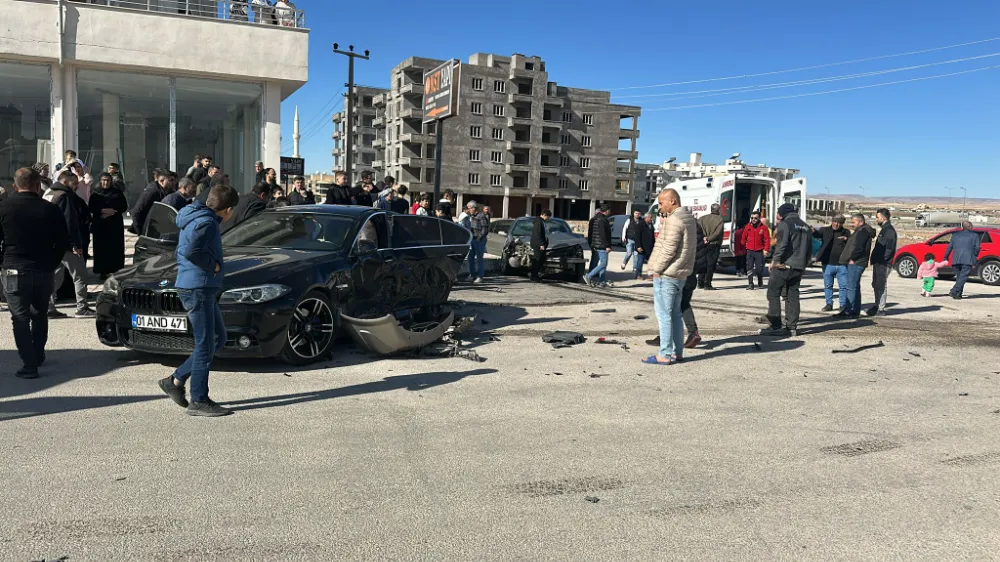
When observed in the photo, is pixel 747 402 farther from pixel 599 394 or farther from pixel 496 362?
pixel 496 362

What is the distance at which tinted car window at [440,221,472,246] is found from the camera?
32.0ft

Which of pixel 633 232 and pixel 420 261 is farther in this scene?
pixel 633 232

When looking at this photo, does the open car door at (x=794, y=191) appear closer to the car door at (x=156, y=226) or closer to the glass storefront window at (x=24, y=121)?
the car door at (x=156, y=226)

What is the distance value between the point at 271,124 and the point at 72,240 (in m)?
11.5

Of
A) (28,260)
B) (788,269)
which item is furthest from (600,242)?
(28,260)

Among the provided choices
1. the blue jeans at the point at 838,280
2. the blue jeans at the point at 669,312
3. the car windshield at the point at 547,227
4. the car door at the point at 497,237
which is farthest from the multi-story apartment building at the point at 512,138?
the blue jeans at the point at 669,312

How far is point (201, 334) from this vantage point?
516cm

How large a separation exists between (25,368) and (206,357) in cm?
224

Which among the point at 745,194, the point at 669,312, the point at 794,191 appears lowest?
the point at 669,312

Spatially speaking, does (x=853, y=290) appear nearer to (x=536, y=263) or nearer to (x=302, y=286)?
(x=536, y=263)

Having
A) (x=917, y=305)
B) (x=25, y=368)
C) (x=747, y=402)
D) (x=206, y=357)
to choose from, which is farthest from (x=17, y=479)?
(x=917, y=305)

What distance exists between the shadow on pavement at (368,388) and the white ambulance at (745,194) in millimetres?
14059

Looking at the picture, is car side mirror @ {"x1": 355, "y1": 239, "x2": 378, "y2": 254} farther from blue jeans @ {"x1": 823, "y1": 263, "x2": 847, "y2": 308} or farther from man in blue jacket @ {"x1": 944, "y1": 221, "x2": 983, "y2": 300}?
man in blue jacket @ {"x1": 944, "y1": 221, "x2": 983, "y2": 300}

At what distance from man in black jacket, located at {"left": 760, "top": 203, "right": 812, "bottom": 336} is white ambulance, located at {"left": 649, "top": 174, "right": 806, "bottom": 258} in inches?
381
